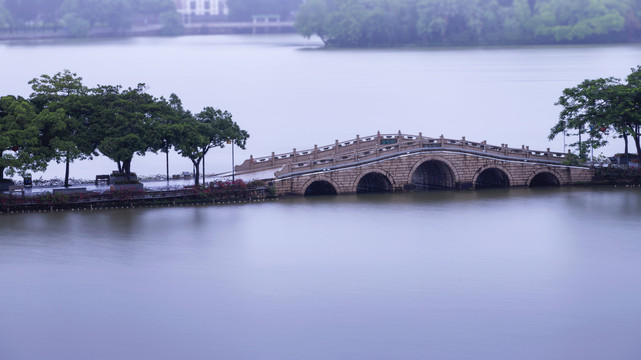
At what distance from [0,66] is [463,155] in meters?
117

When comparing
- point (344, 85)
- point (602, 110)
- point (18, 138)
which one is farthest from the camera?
point (344, 85)

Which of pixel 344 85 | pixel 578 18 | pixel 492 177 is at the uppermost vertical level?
pixel 578 18

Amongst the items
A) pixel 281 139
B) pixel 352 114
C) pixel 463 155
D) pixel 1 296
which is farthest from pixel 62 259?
pixel 352 114

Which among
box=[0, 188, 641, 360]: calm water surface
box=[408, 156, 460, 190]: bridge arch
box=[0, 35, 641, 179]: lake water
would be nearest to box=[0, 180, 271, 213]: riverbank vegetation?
box=[0, 188, 641, 360]: calm water surface

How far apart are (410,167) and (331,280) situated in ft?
60.2

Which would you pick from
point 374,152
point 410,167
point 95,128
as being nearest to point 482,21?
point 410,167

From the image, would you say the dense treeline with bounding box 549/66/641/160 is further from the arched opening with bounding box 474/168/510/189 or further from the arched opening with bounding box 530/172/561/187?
the arched opening with bounding box 474/168/510/189

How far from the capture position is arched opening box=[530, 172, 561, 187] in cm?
6121

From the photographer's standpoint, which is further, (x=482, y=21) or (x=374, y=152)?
(x=482, y=21)

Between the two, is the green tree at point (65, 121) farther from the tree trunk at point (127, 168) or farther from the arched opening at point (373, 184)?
the arched opening at point (373, 184)

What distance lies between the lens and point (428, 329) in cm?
3544

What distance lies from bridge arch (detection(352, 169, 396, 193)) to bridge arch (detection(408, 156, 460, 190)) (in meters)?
1.40

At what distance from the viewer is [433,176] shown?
61500 mm

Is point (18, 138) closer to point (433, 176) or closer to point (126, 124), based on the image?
point (126, 124)
